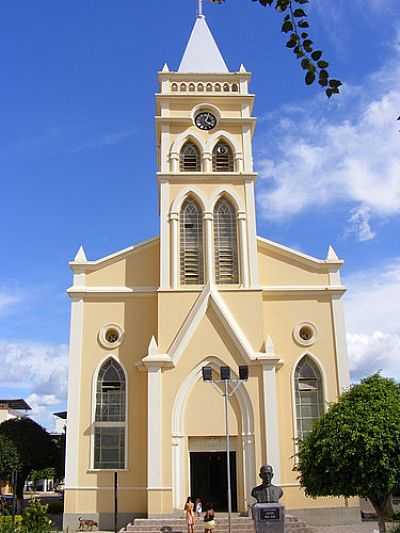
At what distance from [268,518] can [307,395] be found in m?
10.4

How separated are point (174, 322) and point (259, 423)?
5.08 meters

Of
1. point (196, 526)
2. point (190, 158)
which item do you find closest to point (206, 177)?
point (190, 158)

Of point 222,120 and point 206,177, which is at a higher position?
point 222,120

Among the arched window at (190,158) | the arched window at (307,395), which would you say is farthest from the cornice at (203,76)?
the arched window at (307,395)

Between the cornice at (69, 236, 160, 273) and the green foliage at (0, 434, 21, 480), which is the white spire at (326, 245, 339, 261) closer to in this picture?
the cornice at (69, 236, 160, 273)

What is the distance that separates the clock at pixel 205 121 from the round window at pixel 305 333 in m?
9.81

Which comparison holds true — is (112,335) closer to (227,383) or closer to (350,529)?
(227,383)

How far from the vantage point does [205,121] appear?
95.7 feet

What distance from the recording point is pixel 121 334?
86.6ft

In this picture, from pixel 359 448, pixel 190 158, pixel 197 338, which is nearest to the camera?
pixel 359 448

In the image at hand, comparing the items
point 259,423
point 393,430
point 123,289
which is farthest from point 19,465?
point 393,430

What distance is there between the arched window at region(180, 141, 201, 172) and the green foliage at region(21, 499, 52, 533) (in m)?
18.0

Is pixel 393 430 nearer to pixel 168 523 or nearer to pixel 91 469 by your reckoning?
pixel 168 523

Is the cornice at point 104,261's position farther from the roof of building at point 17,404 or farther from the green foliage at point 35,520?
the roof of building at point 17,404
